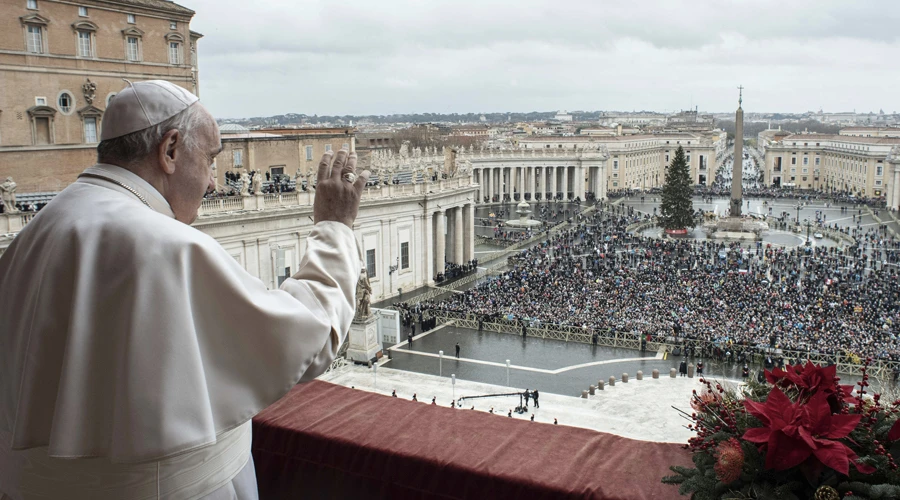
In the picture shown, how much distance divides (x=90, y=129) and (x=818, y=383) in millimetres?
34952

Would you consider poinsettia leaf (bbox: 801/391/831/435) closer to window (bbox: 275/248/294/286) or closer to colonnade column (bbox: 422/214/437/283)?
window (bbox: 275/248/294/286)

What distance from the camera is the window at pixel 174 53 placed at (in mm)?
A: 35906

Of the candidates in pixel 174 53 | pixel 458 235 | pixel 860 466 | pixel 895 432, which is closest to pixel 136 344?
pixel 860 466

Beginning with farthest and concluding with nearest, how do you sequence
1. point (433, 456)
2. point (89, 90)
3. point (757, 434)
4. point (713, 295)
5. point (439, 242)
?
point (439, 242) < point (713, 295) < point (89, 90) < point (433, 456) < point (757, 434)

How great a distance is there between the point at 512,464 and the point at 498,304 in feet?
102

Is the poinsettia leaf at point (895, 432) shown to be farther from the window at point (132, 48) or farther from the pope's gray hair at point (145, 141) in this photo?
the window at point (132, 48)

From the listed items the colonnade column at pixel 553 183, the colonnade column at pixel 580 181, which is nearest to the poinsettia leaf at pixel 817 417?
the colonnade column at pixel 553 183

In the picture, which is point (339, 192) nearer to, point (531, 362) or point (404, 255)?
point (531, 362)

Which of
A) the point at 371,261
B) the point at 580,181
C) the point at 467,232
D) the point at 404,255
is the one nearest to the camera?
the point at 371,261

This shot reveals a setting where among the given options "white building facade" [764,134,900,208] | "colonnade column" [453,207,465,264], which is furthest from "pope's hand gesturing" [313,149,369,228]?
"white building facade" [764,134,900,208]

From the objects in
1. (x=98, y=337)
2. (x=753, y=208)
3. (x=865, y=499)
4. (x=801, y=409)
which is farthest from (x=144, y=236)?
(x=753, y=208)

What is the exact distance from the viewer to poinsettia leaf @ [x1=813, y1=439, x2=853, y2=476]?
10.9ft

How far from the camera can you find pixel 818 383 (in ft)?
12.8

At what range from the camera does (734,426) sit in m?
4.09
